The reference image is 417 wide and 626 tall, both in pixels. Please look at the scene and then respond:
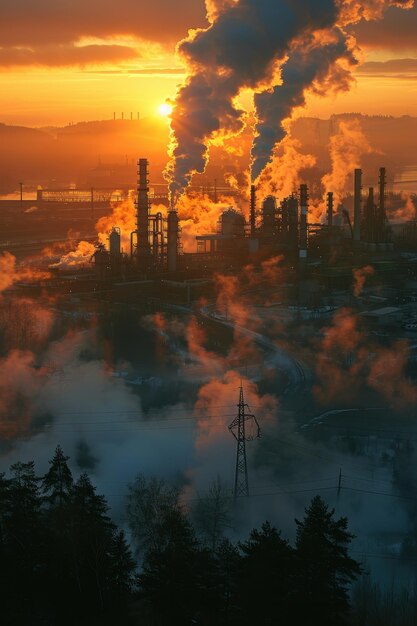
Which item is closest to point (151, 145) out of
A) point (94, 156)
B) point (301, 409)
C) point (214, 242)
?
point (94, 156)

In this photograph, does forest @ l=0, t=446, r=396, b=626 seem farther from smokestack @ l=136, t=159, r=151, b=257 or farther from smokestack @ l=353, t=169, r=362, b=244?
smokestack @ l=353, t=169, r=362, b=244

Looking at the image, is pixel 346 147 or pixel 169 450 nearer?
pixel 169 450

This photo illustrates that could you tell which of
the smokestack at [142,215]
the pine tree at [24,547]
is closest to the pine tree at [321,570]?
the pine tree at [24,547]

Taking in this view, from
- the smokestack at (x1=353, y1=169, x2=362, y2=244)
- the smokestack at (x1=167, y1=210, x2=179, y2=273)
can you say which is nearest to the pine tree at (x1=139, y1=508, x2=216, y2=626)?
the smokestack at (x1=167, y1=210, x2=179, y2=273)

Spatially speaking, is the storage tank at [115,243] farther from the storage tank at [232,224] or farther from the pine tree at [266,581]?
the pine tree at [266,581]

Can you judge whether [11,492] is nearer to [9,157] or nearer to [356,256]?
[356,256]

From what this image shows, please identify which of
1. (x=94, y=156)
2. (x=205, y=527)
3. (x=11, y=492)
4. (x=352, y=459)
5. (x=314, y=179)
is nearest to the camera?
(x=11, y=492)

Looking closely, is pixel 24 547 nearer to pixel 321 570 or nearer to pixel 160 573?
pixel 160 573
